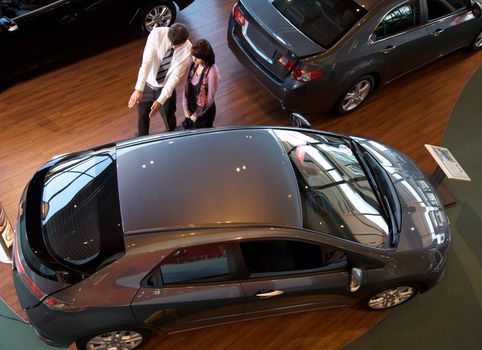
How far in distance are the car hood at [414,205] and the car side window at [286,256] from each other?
58 cm

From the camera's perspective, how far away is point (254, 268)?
2.81 meters

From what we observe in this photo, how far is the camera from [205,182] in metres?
2.78

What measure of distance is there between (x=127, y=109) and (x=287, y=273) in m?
2.95

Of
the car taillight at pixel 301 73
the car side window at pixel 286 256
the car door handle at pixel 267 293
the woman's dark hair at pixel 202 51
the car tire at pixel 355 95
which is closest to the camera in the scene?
the car side window at pixel 286 256

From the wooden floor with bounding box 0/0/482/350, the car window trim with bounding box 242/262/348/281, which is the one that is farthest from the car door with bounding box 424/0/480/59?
the car window trim with bounding box 242/262/348/281

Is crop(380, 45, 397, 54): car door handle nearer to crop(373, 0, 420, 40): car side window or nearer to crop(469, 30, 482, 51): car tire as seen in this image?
crop(373, 0, 420, 40): car side window

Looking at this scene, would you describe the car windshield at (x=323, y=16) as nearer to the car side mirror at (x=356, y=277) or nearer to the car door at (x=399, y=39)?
the car door at (x=399, y=39)

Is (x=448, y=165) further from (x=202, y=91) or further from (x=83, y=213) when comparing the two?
(x=83, y=213)

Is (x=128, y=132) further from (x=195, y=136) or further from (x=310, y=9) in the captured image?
(x=310, y=9)

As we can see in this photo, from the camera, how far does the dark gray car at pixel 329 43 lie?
444 cm

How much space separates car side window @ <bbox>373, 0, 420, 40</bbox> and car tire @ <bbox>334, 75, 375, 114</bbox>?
48cm

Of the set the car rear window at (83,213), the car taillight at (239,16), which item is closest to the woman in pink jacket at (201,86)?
the car rear window at (83,213)

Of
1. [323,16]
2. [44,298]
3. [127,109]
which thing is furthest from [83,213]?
[323,16]

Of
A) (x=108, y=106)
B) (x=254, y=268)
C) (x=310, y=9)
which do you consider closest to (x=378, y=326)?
(x=254, y=268)
